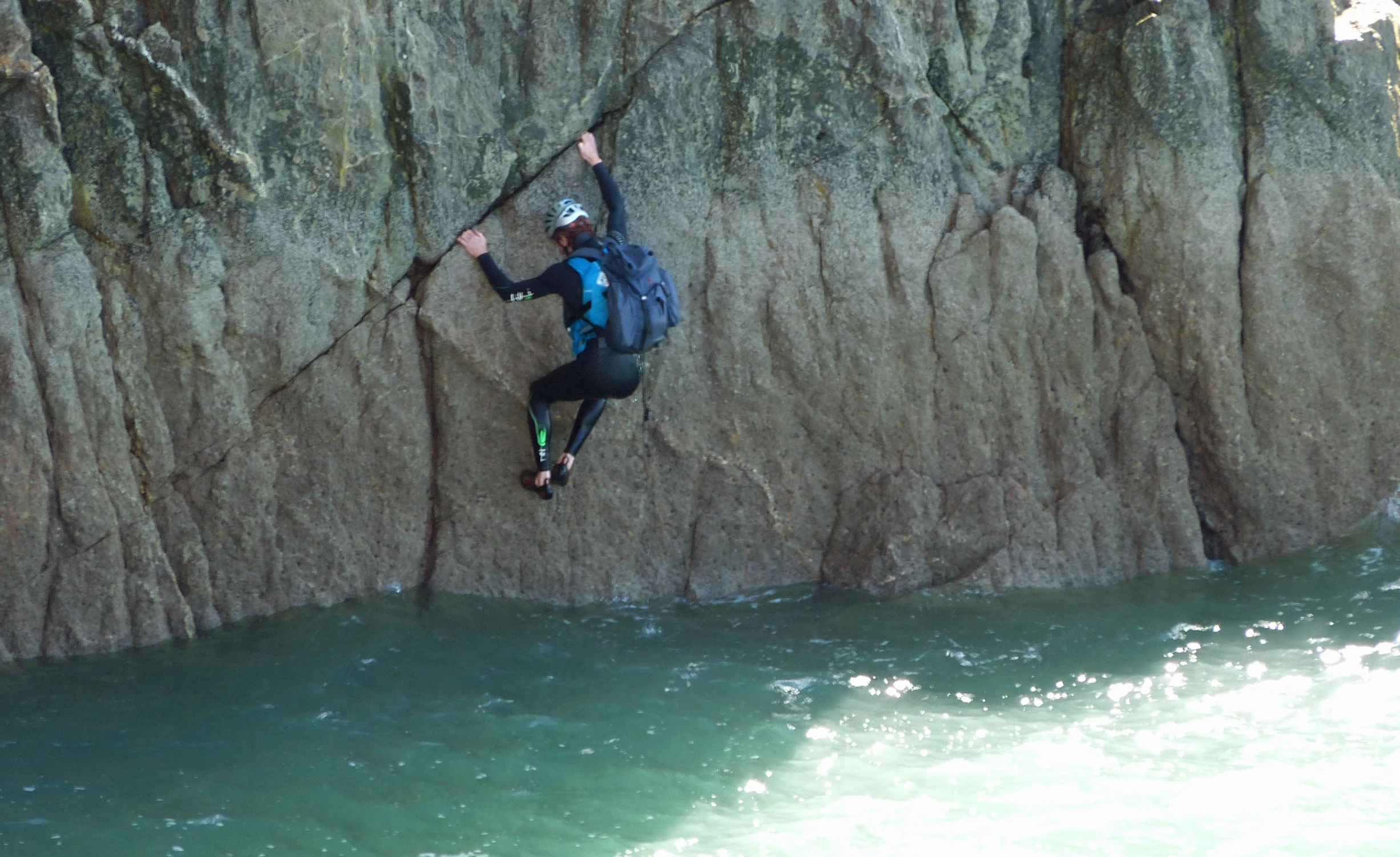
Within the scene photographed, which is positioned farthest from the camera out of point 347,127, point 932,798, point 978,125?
point 978,125

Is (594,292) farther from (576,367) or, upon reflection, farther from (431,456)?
(431,456)

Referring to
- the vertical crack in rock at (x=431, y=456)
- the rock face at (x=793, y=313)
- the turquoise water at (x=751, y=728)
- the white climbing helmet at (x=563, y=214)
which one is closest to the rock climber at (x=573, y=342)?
the white climbing helmet at (x=563, y=214)

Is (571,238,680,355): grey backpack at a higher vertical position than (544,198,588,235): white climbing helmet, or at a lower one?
lower

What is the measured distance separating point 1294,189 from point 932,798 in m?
4.84

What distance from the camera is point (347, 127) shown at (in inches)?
277

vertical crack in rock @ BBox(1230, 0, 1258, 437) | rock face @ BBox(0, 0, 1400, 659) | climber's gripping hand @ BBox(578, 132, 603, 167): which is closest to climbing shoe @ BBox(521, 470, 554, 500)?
rock face @ BBox(0, 0, 1400, 659)

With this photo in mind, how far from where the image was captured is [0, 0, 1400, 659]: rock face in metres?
7.11

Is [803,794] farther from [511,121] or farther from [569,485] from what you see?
[511,121]

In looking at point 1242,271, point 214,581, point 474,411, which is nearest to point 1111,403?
point 1242,271

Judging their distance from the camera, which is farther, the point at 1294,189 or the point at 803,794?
the point at 1294,189

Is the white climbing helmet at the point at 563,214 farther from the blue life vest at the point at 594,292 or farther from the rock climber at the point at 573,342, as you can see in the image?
the blue life vest at the point at 594,292

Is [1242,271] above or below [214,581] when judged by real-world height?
above

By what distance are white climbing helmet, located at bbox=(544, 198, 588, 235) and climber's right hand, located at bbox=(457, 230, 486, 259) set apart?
415 mm

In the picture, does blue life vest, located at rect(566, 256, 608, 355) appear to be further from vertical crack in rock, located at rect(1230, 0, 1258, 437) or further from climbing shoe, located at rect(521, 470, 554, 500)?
vertical crack in rock, located at rect(1230, 0, 1258, 437)
